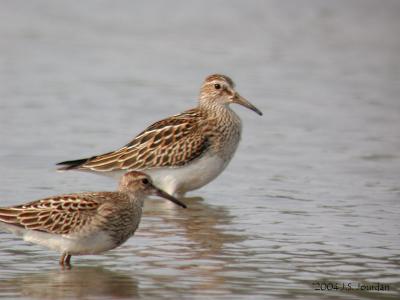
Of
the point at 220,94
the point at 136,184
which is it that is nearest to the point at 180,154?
the point at 220,94

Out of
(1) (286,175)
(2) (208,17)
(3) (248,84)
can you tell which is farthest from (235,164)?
(2) (208,17)

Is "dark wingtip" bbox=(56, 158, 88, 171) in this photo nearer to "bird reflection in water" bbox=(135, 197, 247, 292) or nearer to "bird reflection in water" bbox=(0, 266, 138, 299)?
"bird reflection in water" bbox=(135, 197, 247, 292)

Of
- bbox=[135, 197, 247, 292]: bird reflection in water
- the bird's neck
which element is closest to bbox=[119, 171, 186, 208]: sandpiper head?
bbox=[135, 197, 247, 292]: bird reflection in water

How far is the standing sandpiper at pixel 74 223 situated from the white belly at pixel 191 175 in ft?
11.9

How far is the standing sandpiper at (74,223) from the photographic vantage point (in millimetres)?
12445

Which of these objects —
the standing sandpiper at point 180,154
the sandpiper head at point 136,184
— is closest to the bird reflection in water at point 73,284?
the sandpiper head at point 136,184

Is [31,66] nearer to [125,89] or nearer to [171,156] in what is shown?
[125,89]

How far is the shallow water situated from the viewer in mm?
12461

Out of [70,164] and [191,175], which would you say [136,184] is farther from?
[70,164]

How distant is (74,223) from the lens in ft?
41.0

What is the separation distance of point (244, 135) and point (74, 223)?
8.41 metres

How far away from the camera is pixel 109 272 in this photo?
1242 centimetres

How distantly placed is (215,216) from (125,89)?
8723 mm

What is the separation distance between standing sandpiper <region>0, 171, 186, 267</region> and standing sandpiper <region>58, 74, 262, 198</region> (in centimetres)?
368
